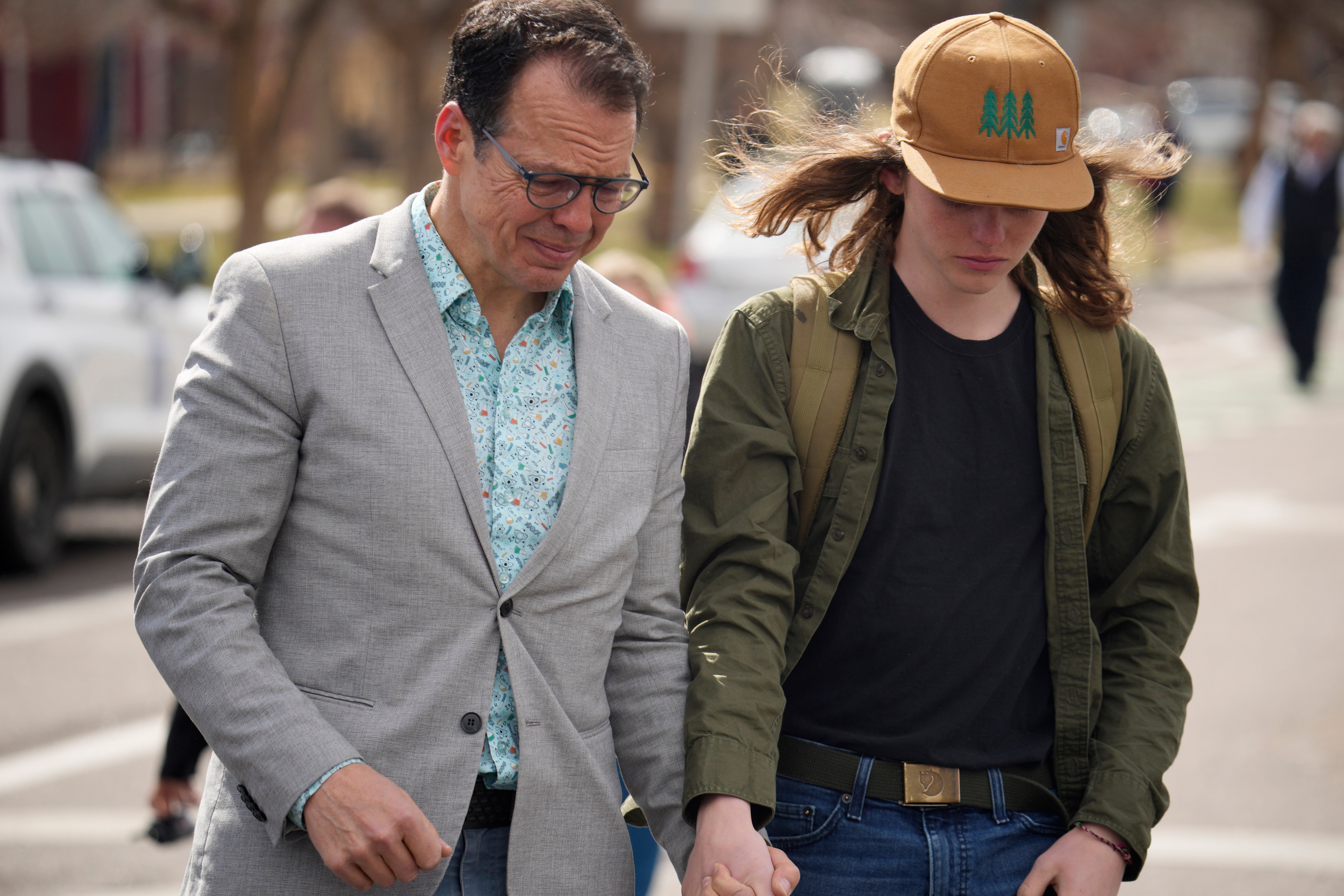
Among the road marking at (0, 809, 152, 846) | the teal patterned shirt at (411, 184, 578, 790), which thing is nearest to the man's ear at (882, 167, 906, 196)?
the teal patterned shirt at (411, 184, 578, 790)

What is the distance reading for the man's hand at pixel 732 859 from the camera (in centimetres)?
238

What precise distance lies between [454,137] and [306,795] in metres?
1.02

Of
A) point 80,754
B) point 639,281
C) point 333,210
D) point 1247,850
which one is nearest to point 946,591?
point 639,281

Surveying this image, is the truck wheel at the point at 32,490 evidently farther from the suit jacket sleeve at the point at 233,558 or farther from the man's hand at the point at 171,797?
the suit jacket sleeve at the point at 233,558

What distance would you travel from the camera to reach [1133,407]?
8.89 ft

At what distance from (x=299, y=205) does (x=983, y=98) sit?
26711 mm

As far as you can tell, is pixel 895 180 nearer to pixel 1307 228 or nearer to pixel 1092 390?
pixel 1092 390

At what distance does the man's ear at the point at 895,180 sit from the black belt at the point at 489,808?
1.17m

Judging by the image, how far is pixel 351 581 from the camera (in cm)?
238

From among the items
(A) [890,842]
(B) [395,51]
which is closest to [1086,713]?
(A) [890,842]

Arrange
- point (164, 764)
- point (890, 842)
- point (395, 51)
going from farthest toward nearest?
point (395, 51) < point (164, 764) < point (890, 842)

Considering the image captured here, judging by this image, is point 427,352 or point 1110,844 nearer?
point 427,352

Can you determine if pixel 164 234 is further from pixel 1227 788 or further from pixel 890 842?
pixel 890 842

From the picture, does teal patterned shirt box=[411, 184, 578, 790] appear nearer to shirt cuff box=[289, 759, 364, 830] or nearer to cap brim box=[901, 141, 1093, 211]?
shirt cuff box=[289, 759, 364, 830]
